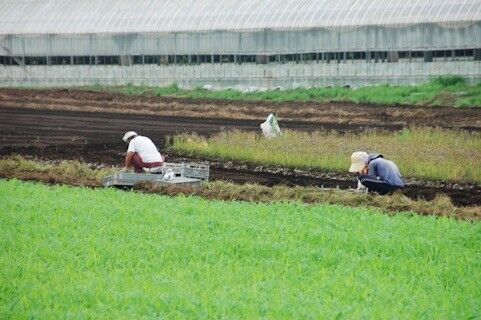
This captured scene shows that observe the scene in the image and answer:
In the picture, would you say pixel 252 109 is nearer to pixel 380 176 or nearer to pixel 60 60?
pixel 60 60

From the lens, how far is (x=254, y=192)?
24.7 m

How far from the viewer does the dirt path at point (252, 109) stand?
4184 centimetres

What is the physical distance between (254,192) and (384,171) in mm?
2492

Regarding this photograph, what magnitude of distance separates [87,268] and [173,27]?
43596 mm

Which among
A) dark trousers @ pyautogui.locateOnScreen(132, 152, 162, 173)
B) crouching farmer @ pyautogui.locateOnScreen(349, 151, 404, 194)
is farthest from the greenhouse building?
crouching farmer @ pyautogui.locateOnScreen(349, 151, 404, 194)

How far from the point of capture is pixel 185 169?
25.9 meters

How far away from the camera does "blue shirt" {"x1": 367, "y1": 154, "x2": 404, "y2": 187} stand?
951 inches

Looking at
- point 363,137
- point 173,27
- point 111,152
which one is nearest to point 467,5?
point 173,27

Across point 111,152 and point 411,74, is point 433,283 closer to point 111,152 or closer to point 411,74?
point 111,152

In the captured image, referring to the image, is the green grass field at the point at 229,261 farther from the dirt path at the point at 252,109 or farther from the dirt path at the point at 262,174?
the dirt path at the point at 252,109

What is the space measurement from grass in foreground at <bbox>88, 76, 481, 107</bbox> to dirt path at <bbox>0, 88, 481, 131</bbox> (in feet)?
4.73

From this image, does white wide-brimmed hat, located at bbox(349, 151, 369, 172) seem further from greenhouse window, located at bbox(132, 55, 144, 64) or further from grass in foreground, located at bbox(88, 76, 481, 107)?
greenhouse window, located at bbox(132, 55, 144, 64)

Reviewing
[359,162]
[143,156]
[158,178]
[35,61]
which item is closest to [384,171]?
[359,162]

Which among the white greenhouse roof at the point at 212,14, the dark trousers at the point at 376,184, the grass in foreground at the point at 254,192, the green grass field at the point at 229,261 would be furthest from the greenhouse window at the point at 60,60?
the green grass field at the point at 229,261
